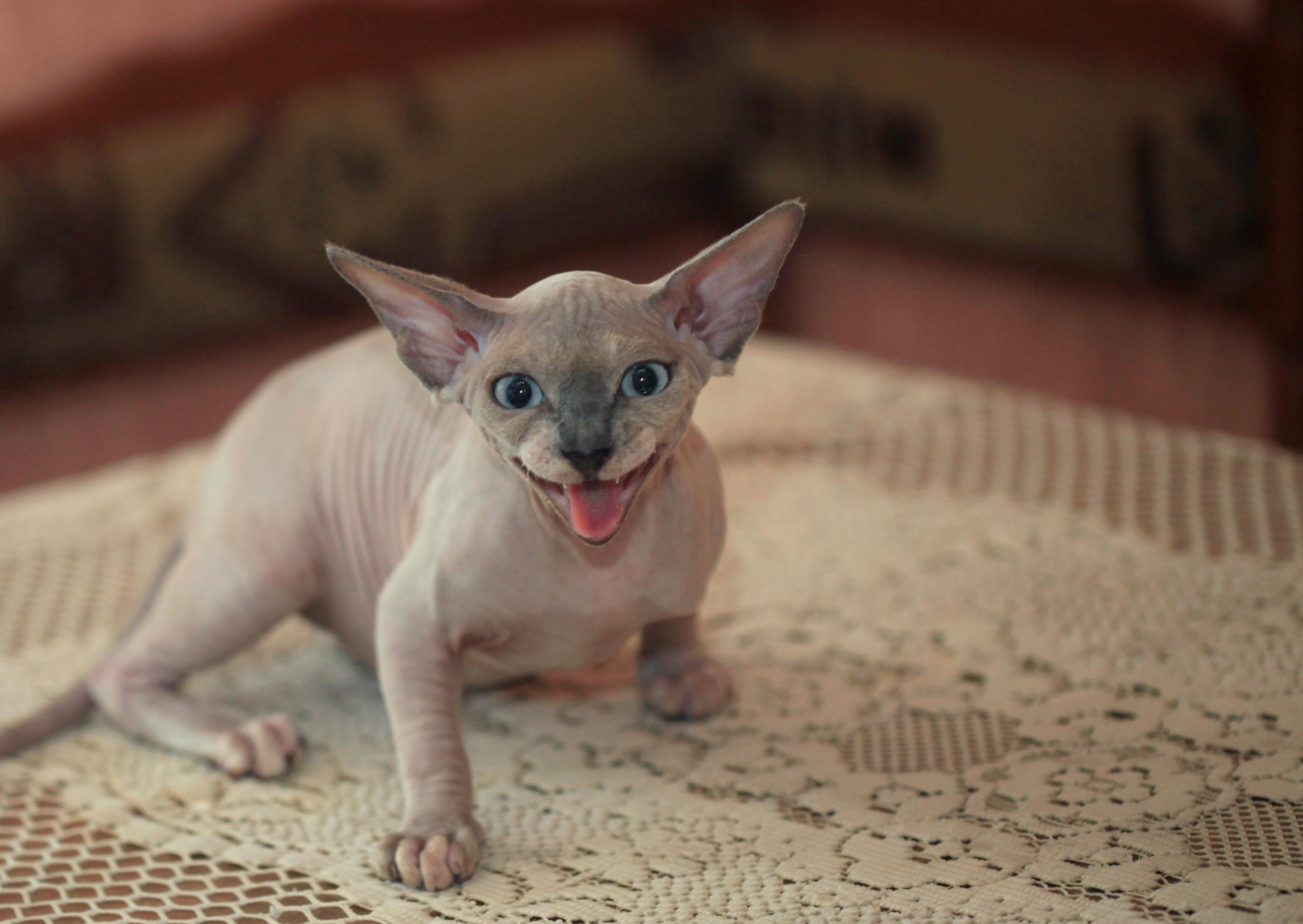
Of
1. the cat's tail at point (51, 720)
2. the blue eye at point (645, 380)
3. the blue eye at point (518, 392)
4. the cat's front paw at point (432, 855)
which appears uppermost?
the blue eye at point (645, 380)

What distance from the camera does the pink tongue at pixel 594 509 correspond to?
0.90m

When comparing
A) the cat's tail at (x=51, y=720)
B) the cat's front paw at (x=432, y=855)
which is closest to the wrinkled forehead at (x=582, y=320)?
the cat's front paw at (x=432, y=855)

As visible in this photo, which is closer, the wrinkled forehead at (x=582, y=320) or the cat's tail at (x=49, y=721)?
the wrinkled forehead at (x=582, y=320)

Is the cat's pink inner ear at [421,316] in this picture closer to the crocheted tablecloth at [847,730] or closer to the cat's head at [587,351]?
the cat's head at [587,351]

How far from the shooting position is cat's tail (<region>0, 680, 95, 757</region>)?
3.82 ft

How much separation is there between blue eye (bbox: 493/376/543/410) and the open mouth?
4 cm

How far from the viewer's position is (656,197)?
231 centimetres

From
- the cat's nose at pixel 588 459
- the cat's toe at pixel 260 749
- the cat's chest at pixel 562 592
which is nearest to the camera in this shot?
the cat's nose at pixel 588 459

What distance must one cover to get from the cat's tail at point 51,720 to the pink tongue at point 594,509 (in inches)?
21.0

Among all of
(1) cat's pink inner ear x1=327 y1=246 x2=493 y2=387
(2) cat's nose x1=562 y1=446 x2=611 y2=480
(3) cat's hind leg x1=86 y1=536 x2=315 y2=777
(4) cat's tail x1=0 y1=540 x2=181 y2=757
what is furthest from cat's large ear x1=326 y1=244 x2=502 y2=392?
(4) cat's tail x1=0 y1=540 x2=181 y2=757

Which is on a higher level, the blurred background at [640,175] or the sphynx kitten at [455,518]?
the blurred background at [640,175]

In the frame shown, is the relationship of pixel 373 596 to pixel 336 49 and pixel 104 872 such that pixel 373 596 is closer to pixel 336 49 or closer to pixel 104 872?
pixel 104 872

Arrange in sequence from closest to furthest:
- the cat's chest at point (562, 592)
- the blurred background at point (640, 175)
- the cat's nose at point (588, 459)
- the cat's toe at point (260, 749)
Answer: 1. the cat's nose at point (588, 459)
2. the cat's chest at point (562, 592)
3. the cat's toe at point (260, 749)
4. the blurred background at point (640, 175)

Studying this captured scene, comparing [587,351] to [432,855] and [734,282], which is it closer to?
[734,282]
